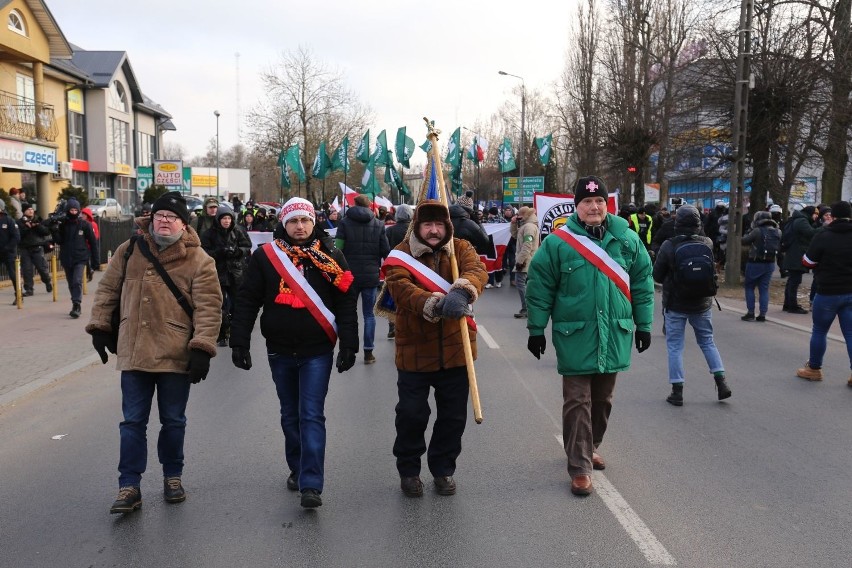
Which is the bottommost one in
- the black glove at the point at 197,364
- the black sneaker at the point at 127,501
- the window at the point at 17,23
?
the black sneaker at the point at 127,501

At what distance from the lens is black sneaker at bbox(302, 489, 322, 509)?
4594mm

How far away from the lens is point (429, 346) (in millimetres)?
4738

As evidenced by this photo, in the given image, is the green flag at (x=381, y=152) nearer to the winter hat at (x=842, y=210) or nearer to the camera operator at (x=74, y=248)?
the camera operator at (x=74, y=248)

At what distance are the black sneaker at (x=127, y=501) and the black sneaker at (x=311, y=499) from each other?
97 centimetres

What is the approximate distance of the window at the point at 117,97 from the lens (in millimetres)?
47375

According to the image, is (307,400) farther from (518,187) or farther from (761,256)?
(518,187)

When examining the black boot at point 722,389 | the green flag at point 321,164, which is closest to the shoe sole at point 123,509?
the black boot at point 722,389

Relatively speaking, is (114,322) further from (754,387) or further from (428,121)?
(754,387)

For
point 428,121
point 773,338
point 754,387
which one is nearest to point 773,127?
point 773,338

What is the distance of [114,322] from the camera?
15.7 ft

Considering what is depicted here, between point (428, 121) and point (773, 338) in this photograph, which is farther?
point (773, 338)

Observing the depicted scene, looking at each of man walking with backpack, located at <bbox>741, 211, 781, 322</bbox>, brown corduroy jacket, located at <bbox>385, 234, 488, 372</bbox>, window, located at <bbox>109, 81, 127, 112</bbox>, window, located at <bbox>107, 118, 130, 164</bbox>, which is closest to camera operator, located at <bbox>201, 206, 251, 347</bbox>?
brown corduroy jacket, located at <bbox>385, 234, 488, 372</bbox>

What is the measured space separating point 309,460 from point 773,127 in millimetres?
18007

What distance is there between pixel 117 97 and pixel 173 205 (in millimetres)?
48585
